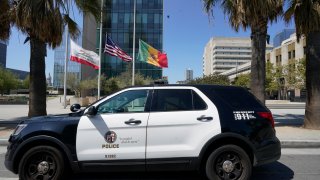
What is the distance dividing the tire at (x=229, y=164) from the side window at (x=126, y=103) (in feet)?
4.89

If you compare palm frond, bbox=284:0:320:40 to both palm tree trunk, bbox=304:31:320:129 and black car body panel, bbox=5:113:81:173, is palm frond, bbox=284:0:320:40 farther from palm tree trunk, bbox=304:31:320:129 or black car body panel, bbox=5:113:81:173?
black car body panel, bbox=5:113:81:173

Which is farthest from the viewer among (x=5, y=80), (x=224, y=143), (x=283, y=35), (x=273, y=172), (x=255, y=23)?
(x=283, y=35)

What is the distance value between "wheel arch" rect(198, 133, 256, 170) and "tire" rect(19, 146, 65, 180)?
2.40m

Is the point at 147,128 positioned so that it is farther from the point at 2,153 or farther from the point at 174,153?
the point at 2,153

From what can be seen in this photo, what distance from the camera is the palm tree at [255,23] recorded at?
13930 mm

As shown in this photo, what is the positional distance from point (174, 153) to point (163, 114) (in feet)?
2.25

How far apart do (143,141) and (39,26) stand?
29.4 ft

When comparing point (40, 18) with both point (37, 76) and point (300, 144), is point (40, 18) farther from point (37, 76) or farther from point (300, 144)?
point (300, 144)

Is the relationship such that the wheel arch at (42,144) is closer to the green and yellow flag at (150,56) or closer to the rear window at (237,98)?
the rear window at (237,98)

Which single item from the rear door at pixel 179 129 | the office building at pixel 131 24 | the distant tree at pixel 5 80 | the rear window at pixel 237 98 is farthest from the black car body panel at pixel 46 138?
the distant tree at pixel 5 80

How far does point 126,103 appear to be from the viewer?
6.48 metres

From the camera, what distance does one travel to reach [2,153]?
10102 mm

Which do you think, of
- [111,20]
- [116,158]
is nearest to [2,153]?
[116,158]

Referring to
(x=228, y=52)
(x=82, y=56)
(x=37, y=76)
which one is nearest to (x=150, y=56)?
(x=82, y=56)
